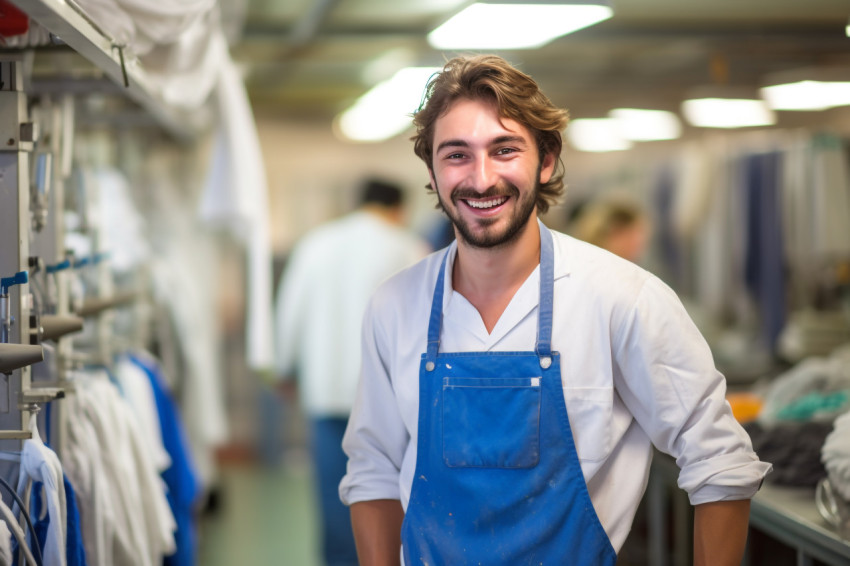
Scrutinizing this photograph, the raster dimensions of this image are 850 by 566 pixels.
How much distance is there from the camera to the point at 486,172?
1978mm

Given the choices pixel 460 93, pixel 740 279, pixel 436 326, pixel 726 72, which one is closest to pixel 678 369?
pixel 436 326

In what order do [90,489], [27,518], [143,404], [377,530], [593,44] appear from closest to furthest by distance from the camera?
1. [27,518]
2. [377,530]
3. [90,489]
4. [143,404]
5. [593,44]

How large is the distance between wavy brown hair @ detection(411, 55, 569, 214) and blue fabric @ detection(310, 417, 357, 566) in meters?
2.85

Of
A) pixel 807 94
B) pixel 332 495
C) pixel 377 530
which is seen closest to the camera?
pixel 377 530

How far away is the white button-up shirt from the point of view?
1.90 metres

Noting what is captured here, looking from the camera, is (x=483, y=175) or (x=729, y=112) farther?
(x=729, y=112)

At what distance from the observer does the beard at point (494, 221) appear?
199 cm

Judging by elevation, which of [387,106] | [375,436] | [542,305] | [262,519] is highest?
[387,106]

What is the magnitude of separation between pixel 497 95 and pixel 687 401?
2.48 ft

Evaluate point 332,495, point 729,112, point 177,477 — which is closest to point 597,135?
point 729,112

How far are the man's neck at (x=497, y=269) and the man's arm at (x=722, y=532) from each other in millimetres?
614

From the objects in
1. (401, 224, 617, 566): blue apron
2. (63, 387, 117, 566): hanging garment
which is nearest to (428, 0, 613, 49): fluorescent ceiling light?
(401, 224, 617, 566): blue apron

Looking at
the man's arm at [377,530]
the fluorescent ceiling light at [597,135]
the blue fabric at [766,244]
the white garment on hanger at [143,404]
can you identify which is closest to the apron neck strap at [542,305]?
the man's arm at [377,530]

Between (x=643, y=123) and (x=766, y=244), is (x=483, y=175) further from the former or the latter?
(x=643, y=123)
